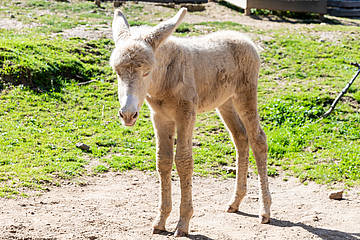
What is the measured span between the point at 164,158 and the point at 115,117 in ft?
16.1

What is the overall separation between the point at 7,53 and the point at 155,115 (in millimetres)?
6901

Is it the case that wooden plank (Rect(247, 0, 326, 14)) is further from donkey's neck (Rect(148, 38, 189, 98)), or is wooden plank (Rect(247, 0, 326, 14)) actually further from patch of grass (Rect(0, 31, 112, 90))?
donkey's neck (Rect(148, 38, 189, 98))

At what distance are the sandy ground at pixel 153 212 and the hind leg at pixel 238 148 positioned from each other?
0.73 feet

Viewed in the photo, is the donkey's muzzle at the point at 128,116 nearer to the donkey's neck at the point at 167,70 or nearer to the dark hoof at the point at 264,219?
the donkey's neck at the point at 167,70

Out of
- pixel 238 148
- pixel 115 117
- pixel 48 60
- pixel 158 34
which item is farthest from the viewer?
pixel 48 60

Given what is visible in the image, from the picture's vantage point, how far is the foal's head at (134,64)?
4596 millimetres

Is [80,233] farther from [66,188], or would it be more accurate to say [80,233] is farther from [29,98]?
[29,98]

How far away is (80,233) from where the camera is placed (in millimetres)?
5719

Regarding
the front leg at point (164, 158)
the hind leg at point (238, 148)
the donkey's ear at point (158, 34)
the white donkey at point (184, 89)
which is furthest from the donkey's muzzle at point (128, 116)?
the hind leg at point (238, 148)

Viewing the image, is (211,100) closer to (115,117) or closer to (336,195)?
(336,195)

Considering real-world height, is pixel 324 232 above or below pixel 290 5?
below

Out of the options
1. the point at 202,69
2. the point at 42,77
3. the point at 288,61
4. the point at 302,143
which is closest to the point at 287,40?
the point at 288,61

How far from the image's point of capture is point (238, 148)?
6.96 metres

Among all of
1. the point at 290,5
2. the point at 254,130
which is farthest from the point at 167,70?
the point at 290,5
